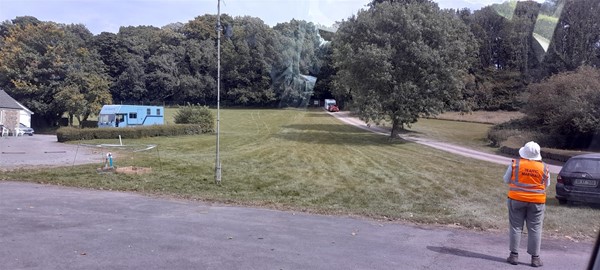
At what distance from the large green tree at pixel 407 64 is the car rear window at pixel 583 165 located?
21.8 meters

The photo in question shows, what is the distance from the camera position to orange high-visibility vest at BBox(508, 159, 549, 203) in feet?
24.9

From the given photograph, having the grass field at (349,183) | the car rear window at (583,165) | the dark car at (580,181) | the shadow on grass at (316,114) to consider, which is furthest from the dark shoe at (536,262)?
the shadow on grass at (316,114)

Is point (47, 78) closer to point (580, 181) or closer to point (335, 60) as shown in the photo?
point (335, 60)

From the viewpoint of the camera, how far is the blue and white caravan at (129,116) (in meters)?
55.1

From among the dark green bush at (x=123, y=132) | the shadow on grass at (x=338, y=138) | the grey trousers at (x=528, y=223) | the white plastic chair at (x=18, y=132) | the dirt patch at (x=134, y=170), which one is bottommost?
the white plastic chair at (x=18, y=132)

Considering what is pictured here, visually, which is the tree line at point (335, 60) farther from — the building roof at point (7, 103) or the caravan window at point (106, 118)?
the caravan window at point (106, 118)

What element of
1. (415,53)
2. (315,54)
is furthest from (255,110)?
(415,53)

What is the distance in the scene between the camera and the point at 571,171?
13.8 metres

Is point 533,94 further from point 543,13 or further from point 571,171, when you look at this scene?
point 571,171

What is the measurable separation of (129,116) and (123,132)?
1230cm

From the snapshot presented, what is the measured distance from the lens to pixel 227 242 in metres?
8.12

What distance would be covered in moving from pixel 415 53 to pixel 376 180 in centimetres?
1944

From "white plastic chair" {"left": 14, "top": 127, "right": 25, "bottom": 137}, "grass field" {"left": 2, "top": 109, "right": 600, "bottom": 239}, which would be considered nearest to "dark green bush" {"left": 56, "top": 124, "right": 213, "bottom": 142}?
"white plastic chair" {"left": 14, "top": 127, "right": 25, "bottom": 137}

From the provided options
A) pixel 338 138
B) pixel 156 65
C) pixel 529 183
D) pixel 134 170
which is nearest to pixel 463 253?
pixel 529 183
